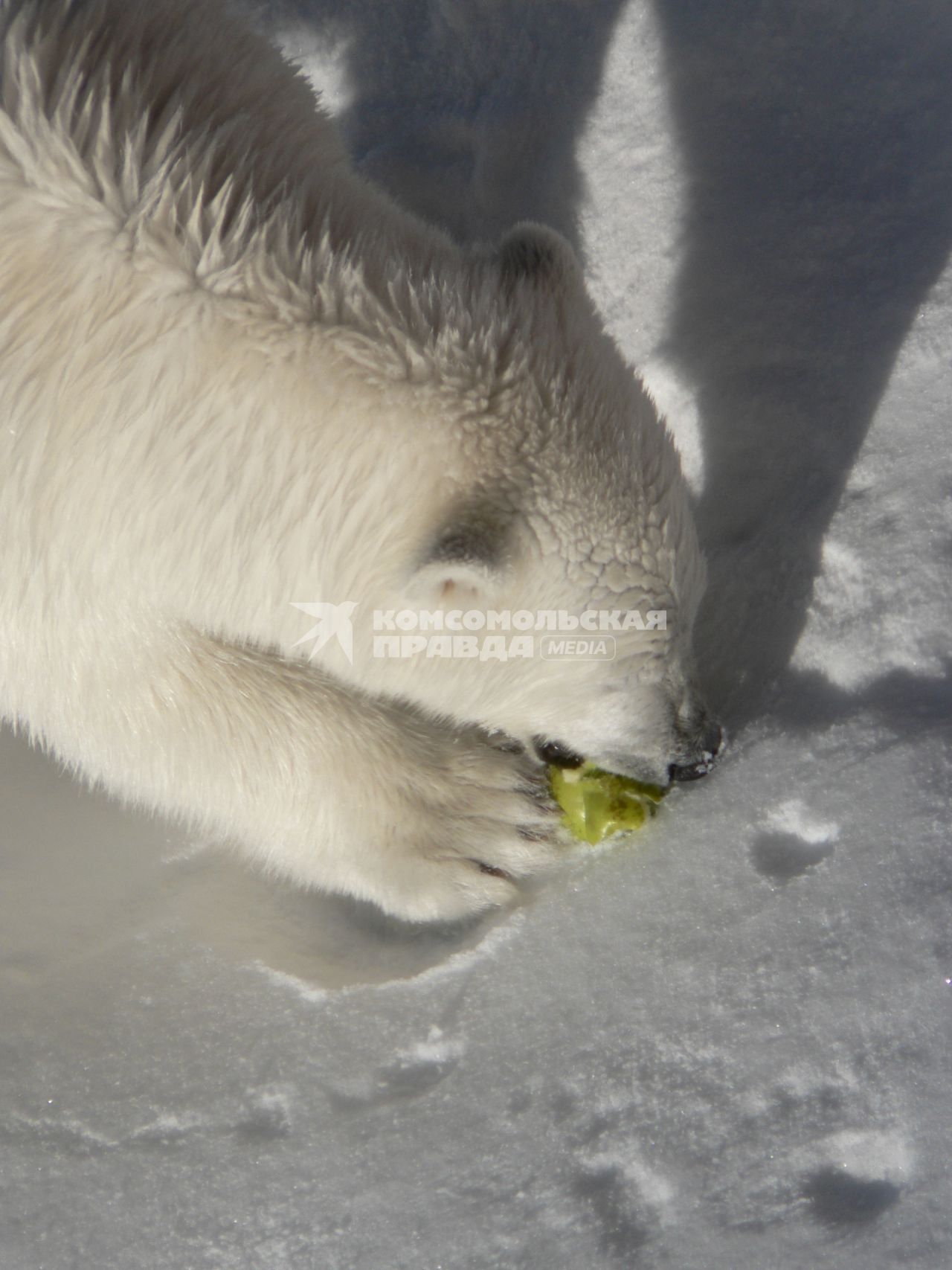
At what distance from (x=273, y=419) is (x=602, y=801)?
96 centimetres

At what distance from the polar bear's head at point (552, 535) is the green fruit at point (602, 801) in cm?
18

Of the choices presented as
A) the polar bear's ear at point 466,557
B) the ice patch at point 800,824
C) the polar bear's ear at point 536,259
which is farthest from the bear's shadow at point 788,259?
the polar bear's ear at point 466,557

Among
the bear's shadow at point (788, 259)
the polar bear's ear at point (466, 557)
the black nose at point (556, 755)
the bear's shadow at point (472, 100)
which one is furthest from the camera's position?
the bear's shadow at point (472, 100)

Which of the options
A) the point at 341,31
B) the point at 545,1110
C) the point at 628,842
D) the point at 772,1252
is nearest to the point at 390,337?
the point at 628,842

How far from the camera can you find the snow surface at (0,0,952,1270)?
1.56m

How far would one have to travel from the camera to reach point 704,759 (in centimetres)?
171

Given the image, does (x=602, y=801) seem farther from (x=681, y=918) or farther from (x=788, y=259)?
(x=788, y=259)

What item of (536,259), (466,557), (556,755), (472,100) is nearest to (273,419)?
(466,557)

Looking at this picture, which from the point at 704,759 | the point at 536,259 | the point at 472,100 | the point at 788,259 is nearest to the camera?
the point at 536,259

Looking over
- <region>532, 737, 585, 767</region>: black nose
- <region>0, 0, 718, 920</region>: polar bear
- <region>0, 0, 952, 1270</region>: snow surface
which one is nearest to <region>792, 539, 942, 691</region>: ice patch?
<region>0, 0, 952, 1270</region>: snow surface

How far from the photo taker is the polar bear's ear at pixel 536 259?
1.49 metres

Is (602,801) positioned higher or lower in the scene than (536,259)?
lower

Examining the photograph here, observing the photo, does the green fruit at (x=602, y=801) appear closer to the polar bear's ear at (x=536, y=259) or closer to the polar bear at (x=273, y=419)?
the polar bear at (x=273, y=419)

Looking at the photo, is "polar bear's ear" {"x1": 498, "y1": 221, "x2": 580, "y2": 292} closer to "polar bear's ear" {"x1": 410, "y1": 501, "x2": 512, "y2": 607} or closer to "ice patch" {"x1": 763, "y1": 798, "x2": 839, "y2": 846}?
"polar bear's ear" {"x1": 410, "y1": 501, "x2": 512, "y2": 607}
